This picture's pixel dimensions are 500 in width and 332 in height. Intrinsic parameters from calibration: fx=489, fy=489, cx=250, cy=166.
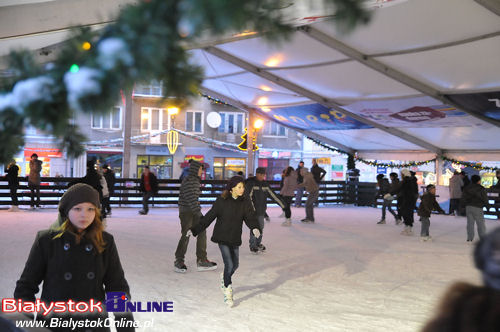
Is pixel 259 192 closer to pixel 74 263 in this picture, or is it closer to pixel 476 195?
pixel 476 195

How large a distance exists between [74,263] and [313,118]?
16096 millimetres

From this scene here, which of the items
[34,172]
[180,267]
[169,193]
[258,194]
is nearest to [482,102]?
[258,194]

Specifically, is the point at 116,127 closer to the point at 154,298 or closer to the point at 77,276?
the point at 154,298

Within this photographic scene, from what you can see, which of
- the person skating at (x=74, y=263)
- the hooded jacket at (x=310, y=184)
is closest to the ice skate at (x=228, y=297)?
the person skating at (x=74, y=263)

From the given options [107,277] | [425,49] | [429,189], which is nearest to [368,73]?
[425,49]

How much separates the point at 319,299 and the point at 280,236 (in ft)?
16.7

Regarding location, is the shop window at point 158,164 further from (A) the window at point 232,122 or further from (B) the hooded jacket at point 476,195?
(B) the hooded jacket at point 476,195

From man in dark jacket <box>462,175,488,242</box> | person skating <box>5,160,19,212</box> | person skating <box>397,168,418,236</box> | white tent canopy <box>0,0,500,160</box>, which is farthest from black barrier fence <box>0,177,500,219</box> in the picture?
man in dark jacket <box>462,175,488,242</box>

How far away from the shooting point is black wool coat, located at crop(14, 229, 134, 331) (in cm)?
224

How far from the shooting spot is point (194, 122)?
97.1ft

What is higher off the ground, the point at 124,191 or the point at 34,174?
the point at 34,174

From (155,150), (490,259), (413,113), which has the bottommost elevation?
(490,259)

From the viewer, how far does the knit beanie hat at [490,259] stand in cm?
95

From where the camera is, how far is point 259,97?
17516 mm
